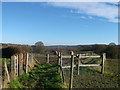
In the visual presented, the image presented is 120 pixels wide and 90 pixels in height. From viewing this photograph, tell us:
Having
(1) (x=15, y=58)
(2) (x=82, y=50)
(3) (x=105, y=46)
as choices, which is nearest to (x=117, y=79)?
(1) (x=15, y=58)

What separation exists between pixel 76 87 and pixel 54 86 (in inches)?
34.7

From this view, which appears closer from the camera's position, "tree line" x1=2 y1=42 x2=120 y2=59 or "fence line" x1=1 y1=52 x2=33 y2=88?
"fence line" x1=1 y1=52 x2=33 y2=88

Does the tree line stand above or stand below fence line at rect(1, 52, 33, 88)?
above

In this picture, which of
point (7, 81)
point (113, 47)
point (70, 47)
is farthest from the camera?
point (70, 47)

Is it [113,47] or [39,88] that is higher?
[113,47]

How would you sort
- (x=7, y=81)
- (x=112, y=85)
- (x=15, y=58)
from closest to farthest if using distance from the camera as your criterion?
(x=7, y=81) → (x=112, y=85) → (x=15, y=58)

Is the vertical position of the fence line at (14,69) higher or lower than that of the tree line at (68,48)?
lower

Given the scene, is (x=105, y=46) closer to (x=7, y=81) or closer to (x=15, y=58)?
(x=15, y=58)

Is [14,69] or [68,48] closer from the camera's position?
[14,69]

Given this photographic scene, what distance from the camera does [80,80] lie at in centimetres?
1086

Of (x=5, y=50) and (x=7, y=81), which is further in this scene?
(x=5, y=50)

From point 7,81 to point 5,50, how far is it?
753 inches

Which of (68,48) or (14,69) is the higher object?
(68,48)

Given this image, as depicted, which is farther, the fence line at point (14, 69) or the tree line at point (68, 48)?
the tree line at point (68, 48)
